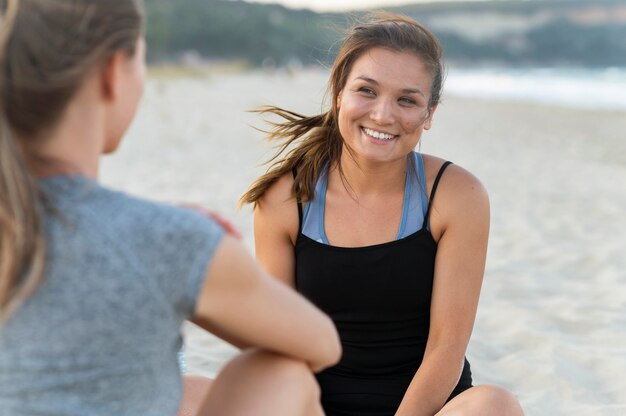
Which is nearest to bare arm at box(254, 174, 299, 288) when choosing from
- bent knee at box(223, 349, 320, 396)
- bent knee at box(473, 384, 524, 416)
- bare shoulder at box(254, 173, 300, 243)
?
bare shoulder at box(254, 173, 300, 243)

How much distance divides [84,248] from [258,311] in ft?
1.04

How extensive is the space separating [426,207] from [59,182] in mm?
1306

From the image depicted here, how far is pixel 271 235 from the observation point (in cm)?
240

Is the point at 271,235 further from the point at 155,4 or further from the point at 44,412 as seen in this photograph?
the point at 155,4

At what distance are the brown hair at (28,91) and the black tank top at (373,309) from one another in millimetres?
1242

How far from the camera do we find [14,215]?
1155 millimetres

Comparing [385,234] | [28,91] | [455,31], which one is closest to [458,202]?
[385,234]

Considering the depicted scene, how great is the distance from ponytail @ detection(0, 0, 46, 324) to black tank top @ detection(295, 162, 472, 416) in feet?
4.08

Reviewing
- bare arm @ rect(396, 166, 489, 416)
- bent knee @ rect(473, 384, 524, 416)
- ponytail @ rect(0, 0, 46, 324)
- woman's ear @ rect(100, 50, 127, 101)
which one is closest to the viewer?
ponytail @ rect(0, 0, 46, 324)

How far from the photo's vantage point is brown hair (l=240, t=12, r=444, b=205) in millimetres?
2342

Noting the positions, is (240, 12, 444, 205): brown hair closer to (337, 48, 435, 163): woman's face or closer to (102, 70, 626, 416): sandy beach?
(337, 48, 435, 163): woman's face

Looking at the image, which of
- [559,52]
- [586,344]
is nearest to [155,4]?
[559,52]

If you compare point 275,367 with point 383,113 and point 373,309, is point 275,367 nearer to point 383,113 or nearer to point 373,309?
point 373,309

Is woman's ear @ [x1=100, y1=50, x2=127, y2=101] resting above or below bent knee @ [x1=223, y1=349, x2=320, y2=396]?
above
